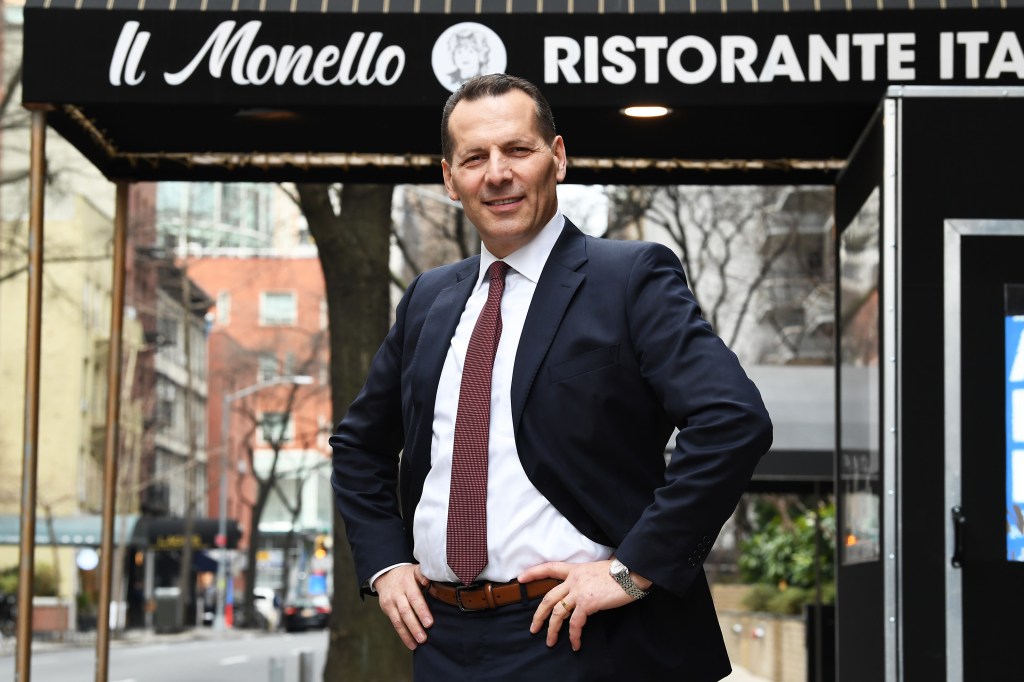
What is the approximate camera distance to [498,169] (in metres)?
3.65

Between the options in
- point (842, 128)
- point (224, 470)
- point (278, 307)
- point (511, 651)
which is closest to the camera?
point (511, 651)

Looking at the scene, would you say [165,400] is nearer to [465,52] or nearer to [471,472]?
[465,52]

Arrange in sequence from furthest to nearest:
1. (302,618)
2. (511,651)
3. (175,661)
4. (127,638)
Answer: (302,618)
(127,638)
(175,661)
(511,651)

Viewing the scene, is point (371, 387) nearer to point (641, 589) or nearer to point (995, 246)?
point (641, 589)

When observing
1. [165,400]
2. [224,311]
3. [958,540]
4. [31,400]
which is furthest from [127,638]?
[958,540]

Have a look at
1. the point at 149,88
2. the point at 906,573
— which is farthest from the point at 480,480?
the point at 149,88

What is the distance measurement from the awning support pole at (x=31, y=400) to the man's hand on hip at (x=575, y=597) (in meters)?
4.09

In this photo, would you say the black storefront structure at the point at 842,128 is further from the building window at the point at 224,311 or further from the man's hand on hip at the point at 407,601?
the building window at the point at 224,311

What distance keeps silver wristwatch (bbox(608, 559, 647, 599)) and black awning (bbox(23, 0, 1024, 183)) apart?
151 inches

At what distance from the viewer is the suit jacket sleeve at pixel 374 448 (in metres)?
3.93

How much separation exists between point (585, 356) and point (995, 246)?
3288 mm

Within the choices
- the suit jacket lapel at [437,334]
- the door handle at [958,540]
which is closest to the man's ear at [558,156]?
the suit jacket lapel at [437,334]

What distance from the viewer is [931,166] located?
6.42m

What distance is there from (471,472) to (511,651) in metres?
0.40
